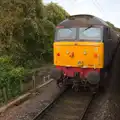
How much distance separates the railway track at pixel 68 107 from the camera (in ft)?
31.6

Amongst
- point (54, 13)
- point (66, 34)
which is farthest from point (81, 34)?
point (54, 13)

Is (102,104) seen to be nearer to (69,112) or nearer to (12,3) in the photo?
(69,112)

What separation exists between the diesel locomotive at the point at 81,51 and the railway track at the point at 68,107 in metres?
0.49

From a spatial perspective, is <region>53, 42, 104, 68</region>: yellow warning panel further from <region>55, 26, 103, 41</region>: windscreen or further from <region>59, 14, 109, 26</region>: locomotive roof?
<region>59, 14, 109, 26</region>: locomotive roof

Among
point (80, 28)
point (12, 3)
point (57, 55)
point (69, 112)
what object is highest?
point (12, 3)

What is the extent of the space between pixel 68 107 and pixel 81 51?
226cm

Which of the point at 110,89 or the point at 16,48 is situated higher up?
the point at 16,48

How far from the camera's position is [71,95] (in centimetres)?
1233

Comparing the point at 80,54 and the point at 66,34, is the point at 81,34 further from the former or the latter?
the point at 80,54

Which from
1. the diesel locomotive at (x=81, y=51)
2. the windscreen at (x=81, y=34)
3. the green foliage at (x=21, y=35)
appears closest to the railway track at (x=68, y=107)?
the diesel locomotive at (x=81, y=51)

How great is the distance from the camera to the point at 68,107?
10719mm

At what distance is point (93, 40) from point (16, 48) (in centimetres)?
517

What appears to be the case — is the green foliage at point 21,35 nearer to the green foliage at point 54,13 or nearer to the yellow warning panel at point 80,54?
the yellow warning panel at point 80,54

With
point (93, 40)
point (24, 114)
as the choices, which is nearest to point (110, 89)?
point (93, 40)
